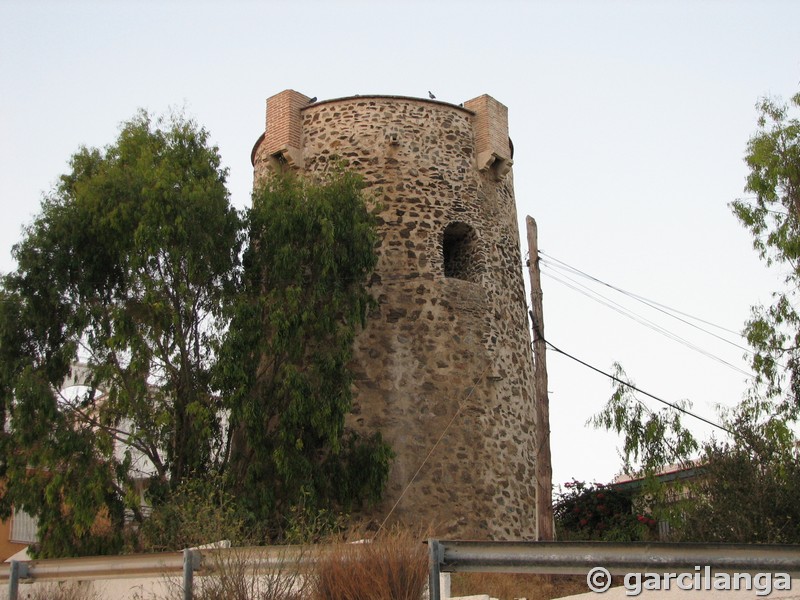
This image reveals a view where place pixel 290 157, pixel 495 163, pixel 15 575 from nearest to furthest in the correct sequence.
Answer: pixel 15 575, pixel 290 157, pixel 495 163

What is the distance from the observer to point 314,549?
8.27m

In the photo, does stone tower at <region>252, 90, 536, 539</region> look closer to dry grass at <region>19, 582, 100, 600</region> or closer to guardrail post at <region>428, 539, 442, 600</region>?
dry grass at <region>19, 582, 100, 600</region>

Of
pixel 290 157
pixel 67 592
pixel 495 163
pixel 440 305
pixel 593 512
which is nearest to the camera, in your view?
pixel 67 592

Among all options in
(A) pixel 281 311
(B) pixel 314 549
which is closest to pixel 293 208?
(A) pixel 281 311

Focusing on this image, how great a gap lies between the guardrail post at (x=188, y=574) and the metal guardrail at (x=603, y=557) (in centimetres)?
234

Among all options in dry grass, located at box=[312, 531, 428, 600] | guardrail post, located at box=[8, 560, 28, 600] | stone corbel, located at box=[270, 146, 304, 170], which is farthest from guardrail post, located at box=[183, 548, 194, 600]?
stone corbel, located at box=[270, 146, 304, 170]

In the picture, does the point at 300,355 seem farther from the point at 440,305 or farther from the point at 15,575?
the point at 15,575

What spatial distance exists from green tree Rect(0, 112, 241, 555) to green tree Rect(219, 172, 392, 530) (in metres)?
0.50

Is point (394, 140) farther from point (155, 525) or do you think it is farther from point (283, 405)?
point (155, 525)

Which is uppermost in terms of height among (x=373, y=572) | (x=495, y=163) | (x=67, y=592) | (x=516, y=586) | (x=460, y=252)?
(x=495, y=163)

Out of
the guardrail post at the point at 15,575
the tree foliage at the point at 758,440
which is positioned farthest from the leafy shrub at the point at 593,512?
the guardrail post at the point at 15,575

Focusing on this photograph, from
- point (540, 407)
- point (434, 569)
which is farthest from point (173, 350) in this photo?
point (434, 569)

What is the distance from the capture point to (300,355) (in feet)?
44.2

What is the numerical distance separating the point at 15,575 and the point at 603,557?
5555 mm
